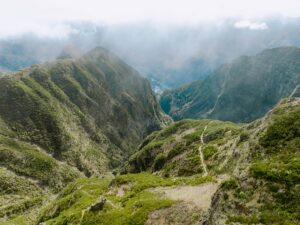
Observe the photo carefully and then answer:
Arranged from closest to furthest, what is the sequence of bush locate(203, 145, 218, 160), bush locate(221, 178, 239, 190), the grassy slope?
bush locate(221, 178, 239, 190) < the grassy slope < bush locate(203, 145, 218, 160)

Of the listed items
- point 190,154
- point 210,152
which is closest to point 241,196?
point 210,152

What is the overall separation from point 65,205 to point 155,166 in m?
66.3

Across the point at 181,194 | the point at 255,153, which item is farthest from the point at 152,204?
the point at 255,153

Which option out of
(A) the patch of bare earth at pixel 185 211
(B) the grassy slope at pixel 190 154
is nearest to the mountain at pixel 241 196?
(A) the patch of bare earth at pixel 185 211

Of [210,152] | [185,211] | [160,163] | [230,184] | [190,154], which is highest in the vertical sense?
[230,184]

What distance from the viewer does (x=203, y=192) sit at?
177ft

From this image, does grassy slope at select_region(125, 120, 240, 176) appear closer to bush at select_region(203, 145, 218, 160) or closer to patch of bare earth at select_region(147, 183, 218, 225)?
bush at select_region(203, 145, 218, 160)

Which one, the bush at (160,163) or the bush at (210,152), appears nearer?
the bush at (210,152)

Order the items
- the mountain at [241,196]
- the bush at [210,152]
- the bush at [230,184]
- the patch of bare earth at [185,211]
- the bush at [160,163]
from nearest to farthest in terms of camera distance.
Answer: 1. the mountain at [241,196]
2. the bush at [230,184]
3. the patch of bare earth at [185,211]
4. the bush at [210,152]
5. the bush at [160,163]

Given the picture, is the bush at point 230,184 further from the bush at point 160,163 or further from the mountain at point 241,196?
the bush at point 160,163

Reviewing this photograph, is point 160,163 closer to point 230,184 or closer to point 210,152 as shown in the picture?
point 210,152

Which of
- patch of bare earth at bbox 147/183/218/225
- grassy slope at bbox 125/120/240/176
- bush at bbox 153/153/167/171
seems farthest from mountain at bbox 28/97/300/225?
bush at bbox 153/153/167/171

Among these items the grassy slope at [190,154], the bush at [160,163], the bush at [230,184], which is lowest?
the bush at [160,163]

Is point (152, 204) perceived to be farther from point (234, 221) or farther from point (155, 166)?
point (155, 166)
